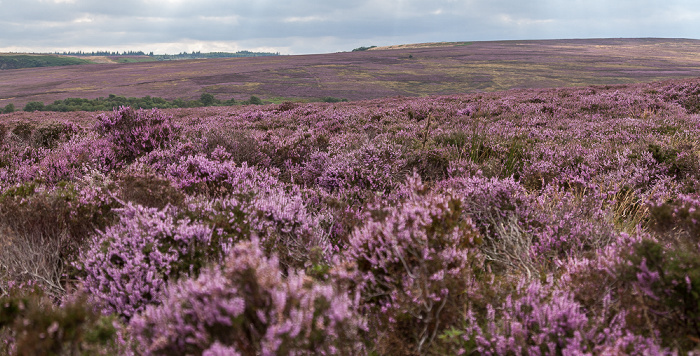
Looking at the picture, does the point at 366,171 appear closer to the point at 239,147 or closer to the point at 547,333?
the point at 239,147

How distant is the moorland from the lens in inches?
54.6

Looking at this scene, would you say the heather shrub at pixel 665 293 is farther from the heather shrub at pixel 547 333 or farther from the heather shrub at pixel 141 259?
the heather shrub at pixel 141 259

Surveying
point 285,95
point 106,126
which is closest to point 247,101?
point 285,95

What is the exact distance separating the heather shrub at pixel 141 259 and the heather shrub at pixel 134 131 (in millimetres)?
3656

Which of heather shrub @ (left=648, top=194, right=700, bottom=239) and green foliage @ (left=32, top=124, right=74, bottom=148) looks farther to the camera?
green foliage @ (left=32, top=124, right=74, bottom=148)

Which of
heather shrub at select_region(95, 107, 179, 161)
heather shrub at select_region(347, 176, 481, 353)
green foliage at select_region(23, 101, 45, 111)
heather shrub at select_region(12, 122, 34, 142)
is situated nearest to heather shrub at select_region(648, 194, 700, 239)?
heather shrub at select_region(347, 176, 481, 353)

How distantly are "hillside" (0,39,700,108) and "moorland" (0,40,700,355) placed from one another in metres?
39.1

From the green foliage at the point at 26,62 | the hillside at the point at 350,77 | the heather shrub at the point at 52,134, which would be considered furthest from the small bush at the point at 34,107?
the green foliage at the point at 26,62

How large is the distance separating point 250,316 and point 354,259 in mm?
1045

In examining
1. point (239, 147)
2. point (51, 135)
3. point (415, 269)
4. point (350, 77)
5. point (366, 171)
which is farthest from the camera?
point (350, 77)

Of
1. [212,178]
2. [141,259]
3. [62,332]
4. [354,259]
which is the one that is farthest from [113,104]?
[62,332]

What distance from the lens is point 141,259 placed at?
233 cm

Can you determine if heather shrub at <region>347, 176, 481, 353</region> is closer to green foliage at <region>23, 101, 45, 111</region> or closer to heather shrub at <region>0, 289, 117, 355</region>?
heather shrub at <region>0, 289, 117, 355</region>

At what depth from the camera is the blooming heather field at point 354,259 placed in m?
1.39
